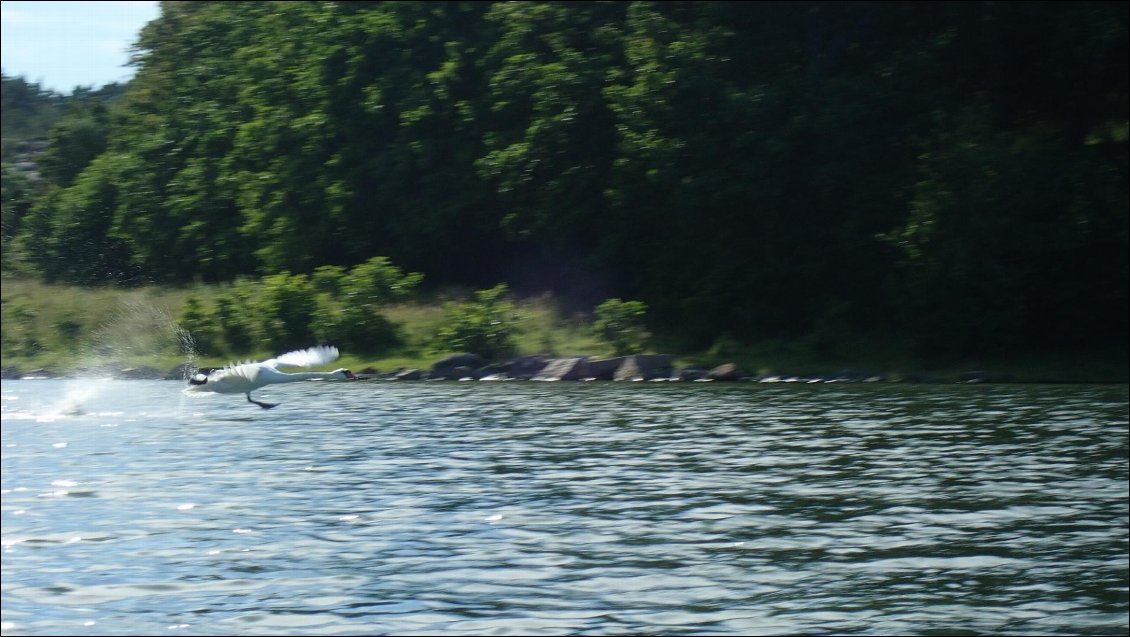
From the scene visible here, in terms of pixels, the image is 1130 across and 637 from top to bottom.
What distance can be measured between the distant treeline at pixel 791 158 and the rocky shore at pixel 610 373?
3.00 m

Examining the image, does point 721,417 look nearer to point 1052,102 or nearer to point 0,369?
point 0,369

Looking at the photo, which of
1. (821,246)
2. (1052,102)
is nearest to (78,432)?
(821,246)

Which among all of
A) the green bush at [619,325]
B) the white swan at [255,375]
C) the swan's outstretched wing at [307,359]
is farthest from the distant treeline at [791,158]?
the swan's outstretched wing at [307,359]

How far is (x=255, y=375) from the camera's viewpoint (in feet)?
60.2

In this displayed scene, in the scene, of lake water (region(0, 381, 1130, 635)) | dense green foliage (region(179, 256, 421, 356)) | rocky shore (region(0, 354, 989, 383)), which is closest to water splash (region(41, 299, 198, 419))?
dense green foliage (region(179, 256, 421, 356))

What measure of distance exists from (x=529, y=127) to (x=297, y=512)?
34.5 metres

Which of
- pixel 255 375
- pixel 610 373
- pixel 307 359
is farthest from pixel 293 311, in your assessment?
pixel 610 373

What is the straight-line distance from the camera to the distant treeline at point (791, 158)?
170 feet

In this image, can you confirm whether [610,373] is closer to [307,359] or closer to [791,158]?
[791,158]

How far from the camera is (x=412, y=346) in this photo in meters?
40.4

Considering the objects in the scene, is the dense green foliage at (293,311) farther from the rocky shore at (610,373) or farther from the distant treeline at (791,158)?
the rocky shore at (610,373)

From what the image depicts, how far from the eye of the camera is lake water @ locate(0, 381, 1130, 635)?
17.5 m

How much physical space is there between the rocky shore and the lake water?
955 cm

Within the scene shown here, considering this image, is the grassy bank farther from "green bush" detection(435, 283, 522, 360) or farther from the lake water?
the lake water
